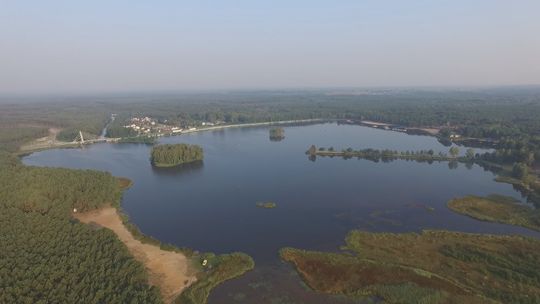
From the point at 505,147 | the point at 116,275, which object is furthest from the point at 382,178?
the point at 116,275

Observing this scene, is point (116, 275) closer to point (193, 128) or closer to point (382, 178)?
point (382, 178)

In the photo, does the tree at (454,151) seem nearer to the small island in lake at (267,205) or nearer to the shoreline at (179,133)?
the small island in lake at (267,205)

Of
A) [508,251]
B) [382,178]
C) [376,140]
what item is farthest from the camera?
[376,140]

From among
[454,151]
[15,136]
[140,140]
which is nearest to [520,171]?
[454,151]

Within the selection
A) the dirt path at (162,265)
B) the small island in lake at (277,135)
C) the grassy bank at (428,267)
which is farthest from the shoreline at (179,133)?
the grassy bank at (428,267)

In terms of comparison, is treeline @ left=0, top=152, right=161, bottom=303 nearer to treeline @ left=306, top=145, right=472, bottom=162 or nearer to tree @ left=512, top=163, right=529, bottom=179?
treeline @ left=306, top=145, right=472, bottom=162

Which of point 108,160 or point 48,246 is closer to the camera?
point 48,246

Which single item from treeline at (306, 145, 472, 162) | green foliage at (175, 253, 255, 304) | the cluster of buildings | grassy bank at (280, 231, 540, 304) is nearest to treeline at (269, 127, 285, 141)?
treeline at (306, 145, 472, 162)
